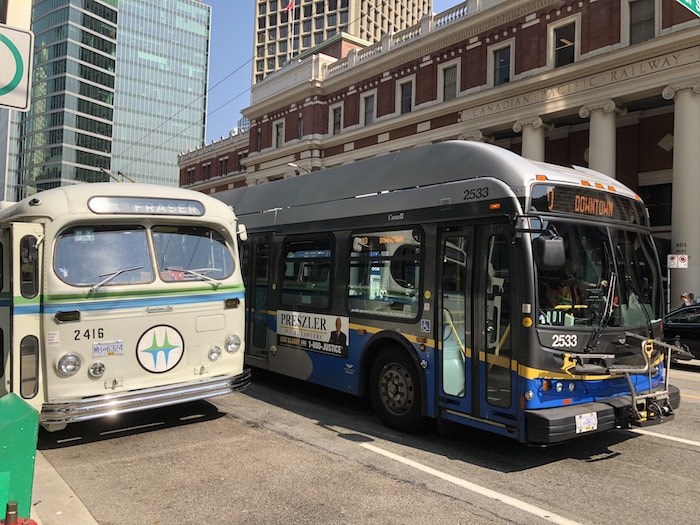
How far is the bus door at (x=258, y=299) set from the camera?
351 inches

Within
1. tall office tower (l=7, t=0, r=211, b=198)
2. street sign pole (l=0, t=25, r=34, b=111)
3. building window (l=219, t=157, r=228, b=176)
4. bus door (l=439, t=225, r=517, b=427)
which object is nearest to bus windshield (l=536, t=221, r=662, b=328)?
bus door (l=439, t=225, r=517, b=427)

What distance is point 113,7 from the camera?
105188 mm

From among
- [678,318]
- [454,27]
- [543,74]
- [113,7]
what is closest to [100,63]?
[113,7]

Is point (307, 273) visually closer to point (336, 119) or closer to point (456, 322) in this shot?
point (456, 322)

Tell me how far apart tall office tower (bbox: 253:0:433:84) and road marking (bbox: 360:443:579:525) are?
96.8 m

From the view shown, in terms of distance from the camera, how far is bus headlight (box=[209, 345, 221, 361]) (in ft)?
21.8

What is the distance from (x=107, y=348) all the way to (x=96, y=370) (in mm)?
247

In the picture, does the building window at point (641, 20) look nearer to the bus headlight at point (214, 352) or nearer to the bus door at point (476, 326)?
the bus door at point (476, 326)

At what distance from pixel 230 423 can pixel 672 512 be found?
185 inches

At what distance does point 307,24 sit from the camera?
100m

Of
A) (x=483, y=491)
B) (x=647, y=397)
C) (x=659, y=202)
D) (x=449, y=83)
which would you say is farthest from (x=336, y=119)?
(x=483, y=491)

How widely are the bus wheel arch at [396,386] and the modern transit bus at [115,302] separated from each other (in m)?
1.64

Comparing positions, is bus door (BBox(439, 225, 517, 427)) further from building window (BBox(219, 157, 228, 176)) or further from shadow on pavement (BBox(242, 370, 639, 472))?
building window (BBox(219, 157, 228, 176))

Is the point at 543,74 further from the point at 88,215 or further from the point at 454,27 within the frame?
the point at 88,215
